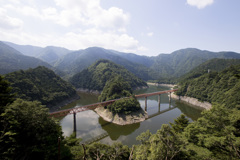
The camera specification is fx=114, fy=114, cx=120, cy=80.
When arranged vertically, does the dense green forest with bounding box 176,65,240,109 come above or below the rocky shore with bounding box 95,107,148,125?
above

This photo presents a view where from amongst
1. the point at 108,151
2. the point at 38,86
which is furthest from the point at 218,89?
the point at 38,86

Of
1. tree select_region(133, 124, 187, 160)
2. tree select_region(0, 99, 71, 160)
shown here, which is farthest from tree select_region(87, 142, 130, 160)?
tree select_region(133, 124, 187, 160)

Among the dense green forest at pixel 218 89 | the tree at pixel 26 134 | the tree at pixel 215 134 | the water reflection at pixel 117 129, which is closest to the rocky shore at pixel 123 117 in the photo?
the water reflection at pixel 117 129

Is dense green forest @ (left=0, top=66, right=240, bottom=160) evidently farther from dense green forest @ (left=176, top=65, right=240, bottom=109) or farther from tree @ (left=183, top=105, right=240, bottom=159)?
dense green forest @ (left=176, top=65, right=240, bottom=109)

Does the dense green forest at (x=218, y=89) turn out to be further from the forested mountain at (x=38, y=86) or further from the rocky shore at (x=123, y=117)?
the forested mountain at (x=38, y=86)

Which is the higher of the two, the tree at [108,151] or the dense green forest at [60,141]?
the dense green forest at [60,141]

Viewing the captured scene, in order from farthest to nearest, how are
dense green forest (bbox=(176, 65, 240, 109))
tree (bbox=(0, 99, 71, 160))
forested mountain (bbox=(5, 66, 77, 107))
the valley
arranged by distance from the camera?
forested mountain (bbox=(5, 66, 77, 107))
dense green forest (bbox=(176, 65, 240, 109))
the valley
tree (bbox=(0, 99, 71, 160))
